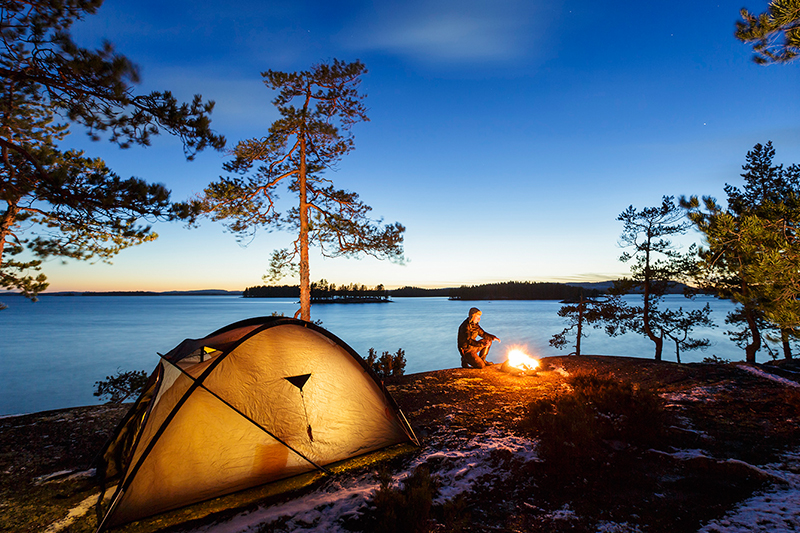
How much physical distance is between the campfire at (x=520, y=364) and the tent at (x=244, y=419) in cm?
469

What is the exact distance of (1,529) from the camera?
10.3ft

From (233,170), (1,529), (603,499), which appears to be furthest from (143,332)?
(603,499)

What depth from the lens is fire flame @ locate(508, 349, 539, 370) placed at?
8.57m

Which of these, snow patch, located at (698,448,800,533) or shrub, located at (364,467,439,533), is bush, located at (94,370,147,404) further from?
snow patch, located at (698,448,800,533)

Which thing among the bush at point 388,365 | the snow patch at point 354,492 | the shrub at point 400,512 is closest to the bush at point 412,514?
the shrub at point 400,512

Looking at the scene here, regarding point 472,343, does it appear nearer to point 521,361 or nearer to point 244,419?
point 521,361

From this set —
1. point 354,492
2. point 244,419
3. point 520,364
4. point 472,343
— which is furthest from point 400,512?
point 472,343

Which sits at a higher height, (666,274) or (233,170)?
(233,170)

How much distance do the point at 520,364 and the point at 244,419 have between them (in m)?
6.80

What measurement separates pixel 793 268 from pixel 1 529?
→ 10595 millimetres

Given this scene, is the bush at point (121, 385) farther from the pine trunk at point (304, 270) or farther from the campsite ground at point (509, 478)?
the pine trunk at point (304, 270)

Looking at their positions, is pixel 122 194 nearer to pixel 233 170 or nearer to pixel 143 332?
pixel 233 170

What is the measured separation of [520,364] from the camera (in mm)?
8609

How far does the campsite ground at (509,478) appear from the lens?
3.10 meters
